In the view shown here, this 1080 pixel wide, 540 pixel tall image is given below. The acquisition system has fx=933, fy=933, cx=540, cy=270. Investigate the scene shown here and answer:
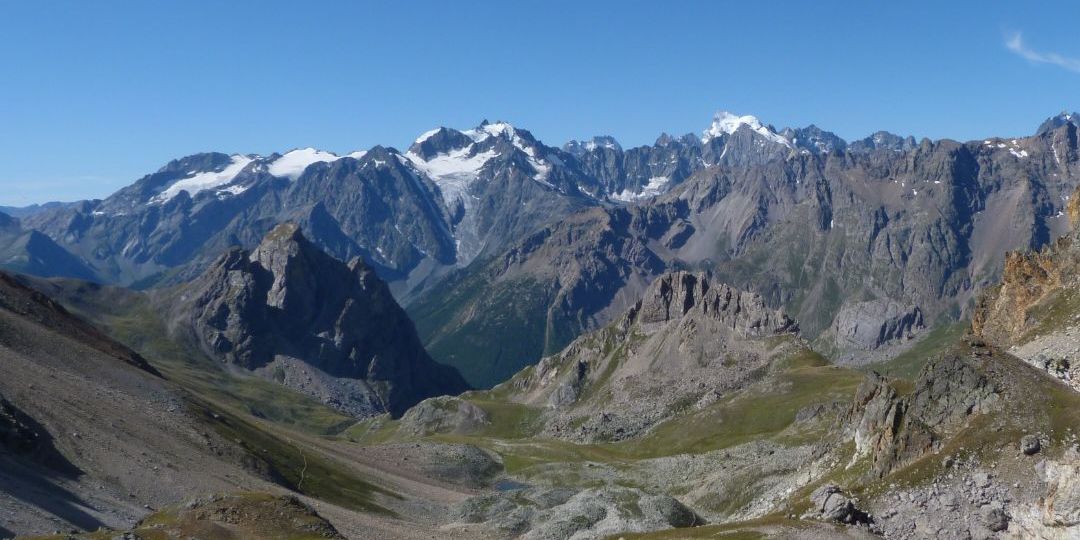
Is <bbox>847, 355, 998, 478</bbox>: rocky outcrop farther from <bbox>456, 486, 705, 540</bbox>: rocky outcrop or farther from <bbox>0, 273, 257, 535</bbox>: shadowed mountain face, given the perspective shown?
<bbox>0, 273, 257, 535</bbox>: shadowed mountain face

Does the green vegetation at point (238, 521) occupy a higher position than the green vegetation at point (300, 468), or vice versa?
the green vegetation at point (238, 521)

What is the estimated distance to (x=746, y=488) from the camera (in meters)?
124

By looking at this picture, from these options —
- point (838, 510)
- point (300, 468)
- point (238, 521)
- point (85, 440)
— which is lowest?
point (300, 468)

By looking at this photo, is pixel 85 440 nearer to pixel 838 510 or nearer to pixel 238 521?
pixel 238 521

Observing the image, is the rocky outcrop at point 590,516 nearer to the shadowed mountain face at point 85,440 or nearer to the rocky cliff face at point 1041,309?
the shadowed mountain face at point 85,440

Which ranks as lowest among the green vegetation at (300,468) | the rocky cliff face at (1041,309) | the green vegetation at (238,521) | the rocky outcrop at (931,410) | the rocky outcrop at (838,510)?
the green vegetation at (300,468)

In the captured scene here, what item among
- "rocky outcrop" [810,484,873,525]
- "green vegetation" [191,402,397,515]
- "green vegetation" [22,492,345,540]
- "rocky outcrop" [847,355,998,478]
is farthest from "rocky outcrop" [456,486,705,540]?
"green vegetation" [22,492,345,540]

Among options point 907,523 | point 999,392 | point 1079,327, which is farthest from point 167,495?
point 1079,327

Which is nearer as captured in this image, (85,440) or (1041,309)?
(85,440)

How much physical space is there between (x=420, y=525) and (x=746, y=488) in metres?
43.5

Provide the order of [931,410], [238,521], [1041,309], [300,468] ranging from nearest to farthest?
[238,521], [931,410], [1041,309], [300,468]

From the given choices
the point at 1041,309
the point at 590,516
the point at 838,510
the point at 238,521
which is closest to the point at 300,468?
the point at 590,516

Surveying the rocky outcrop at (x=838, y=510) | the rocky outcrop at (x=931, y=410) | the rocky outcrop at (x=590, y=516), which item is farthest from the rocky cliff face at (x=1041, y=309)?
the rocky outcrop at (x=590, y=516)

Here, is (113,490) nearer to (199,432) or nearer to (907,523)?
(199,432)
